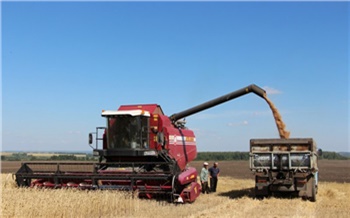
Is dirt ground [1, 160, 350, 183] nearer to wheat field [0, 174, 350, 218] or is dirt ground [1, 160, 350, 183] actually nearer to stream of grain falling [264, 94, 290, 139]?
stream of grain falling [264, 94, 290, 139]

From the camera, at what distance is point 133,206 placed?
11.1 metres

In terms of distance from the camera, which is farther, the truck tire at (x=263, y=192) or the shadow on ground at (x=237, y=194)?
the shadow on ground at (x=237, y=194)

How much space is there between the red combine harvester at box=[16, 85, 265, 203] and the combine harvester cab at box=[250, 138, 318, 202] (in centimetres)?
209

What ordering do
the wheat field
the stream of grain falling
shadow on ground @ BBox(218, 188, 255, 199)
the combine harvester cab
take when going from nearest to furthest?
the wheat field < the combine harvester cab < shadow on ground @ BBox(218, 188, 255, 199) < the stream of grain falling

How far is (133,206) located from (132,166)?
9.00 ft

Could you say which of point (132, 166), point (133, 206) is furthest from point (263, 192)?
point (133, 206)

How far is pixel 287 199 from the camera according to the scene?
13.4 meters

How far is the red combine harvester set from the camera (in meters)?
13.0

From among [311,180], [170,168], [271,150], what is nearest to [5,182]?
[170,168]

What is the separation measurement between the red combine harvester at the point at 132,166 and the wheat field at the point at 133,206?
0.66 m

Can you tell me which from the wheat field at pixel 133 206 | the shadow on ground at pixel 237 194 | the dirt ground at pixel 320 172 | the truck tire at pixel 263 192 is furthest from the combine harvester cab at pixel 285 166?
the dirt ground at pixel 320 172

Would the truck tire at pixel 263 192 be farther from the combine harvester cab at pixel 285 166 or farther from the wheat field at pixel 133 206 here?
the wheat field at pixel 133 206

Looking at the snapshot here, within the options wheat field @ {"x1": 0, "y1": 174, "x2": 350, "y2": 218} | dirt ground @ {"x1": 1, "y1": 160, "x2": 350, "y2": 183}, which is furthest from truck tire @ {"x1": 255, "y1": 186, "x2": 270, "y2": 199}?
dirt ground @ {"x1": 1, "y1": 160, "x2": 350, "y2": 183}

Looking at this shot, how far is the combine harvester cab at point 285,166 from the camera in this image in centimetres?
1350
